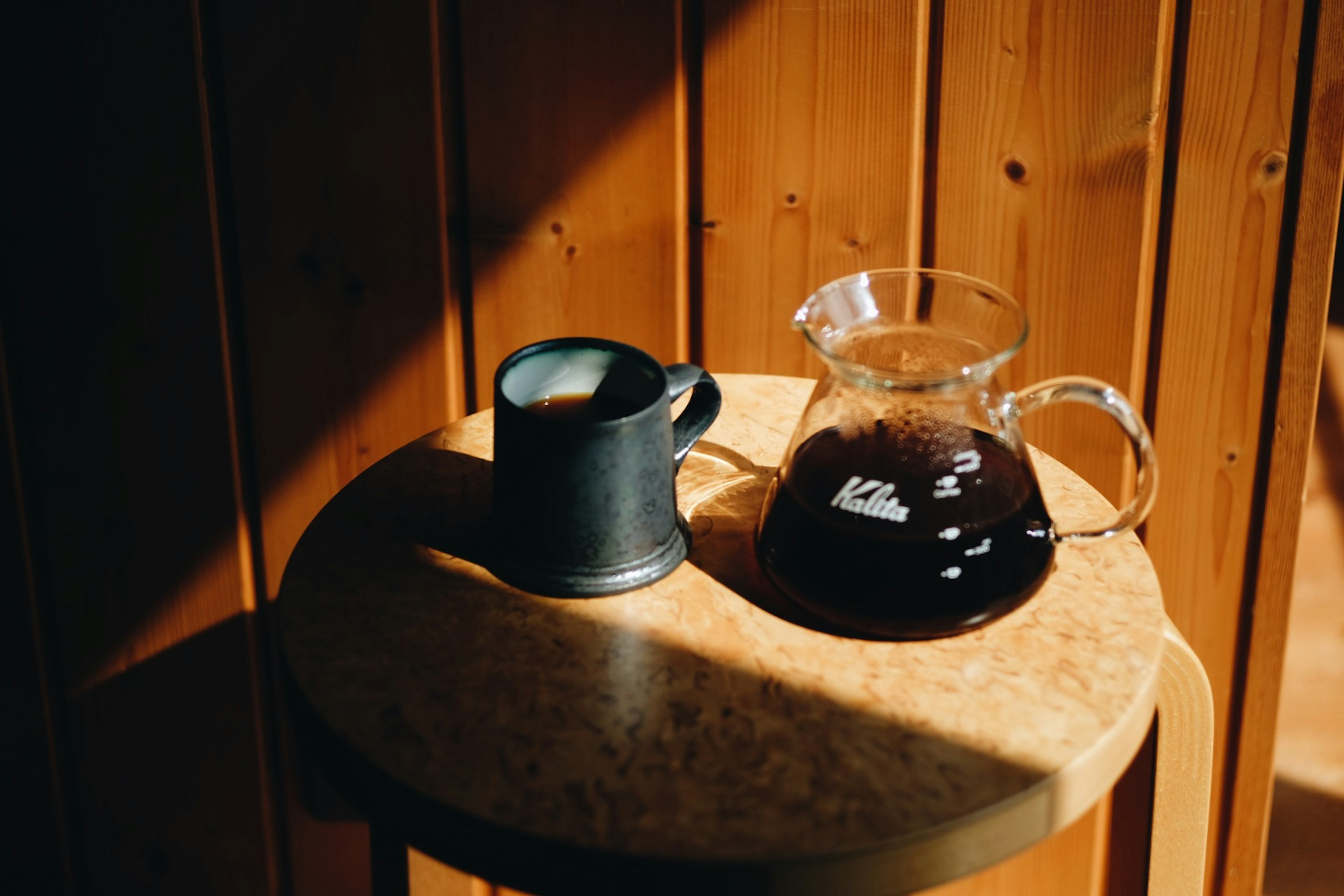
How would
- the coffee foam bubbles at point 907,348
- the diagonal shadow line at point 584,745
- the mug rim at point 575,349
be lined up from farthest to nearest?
the coffee foam bubbles at point 907,348 < the mug rim at point 575,349 < the diagonal shadow line at point 584,745

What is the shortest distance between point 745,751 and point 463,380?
2.13ft

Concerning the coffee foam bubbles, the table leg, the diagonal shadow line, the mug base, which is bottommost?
the table leg

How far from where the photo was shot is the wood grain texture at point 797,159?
1097 millimetres

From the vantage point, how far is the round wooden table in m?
0.64

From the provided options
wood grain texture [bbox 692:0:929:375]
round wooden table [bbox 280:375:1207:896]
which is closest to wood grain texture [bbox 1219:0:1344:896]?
wood grain texture [bbox 692:0:929:375]

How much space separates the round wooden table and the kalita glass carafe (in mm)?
35

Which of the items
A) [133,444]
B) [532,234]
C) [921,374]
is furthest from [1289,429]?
[133,444]

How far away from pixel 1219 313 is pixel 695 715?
0.77m

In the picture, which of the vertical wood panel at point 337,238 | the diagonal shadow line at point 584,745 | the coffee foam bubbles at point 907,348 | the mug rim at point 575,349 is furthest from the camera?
the vertical wood panel at point 337,238

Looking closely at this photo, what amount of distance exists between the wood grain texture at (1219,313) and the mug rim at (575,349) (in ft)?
2.04

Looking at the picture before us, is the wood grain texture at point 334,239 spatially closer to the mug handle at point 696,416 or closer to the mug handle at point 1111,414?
the mug handle at point 696,416

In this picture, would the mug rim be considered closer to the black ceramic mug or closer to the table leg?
the black ceramic mug

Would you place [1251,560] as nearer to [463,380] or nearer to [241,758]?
[463,380]

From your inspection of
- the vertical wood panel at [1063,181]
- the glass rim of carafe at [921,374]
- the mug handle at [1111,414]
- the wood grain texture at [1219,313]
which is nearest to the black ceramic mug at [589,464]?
the glass rim of carafe at [921,374]
